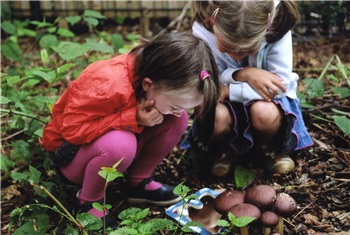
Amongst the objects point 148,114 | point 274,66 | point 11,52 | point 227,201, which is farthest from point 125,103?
point 11,52

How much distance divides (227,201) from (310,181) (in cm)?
70

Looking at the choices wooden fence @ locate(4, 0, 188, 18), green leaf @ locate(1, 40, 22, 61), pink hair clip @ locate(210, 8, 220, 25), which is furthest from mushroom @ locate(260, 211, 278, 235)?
wooden fence @ locate(4, 0, 188, 18)

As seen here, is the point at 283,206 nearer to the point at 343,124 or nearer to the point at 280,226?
the point at 280,226

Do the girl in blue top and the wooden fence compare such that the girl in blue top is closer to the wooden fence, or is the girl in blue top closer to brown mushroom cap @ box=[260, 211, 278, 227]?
brown mushroom cap @ box=[260, 211, 278, 227]

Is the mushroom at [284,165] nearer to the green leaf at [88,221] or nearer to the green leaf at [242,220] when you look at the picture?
the green leaf at [242,220]

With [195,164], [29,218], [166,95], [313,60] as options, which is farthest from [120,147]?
[313,60]

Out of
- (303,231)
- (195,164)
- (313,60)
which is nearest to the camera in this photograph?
(303,231)

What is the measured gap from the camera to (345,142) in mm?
2799

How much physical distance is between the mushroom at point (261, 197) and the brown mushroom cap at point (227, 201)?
0.13ft

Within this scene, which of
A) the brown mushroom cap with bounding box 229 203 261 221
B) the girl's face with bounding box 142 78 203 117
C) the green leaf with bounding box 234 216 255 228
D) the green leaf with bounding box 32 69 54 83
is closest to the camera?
the green leaf with bounding box 234 216 255 228

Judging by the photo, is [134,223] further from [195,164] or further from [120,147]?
[195,164]

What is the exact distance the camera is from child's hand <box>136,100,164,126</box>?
6.98 ft

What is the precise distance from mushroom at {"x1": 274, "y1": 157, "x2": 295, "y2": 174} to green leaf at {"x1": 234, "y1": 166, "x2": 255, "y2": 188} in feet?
0.48

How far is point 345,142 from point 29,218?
177cm
